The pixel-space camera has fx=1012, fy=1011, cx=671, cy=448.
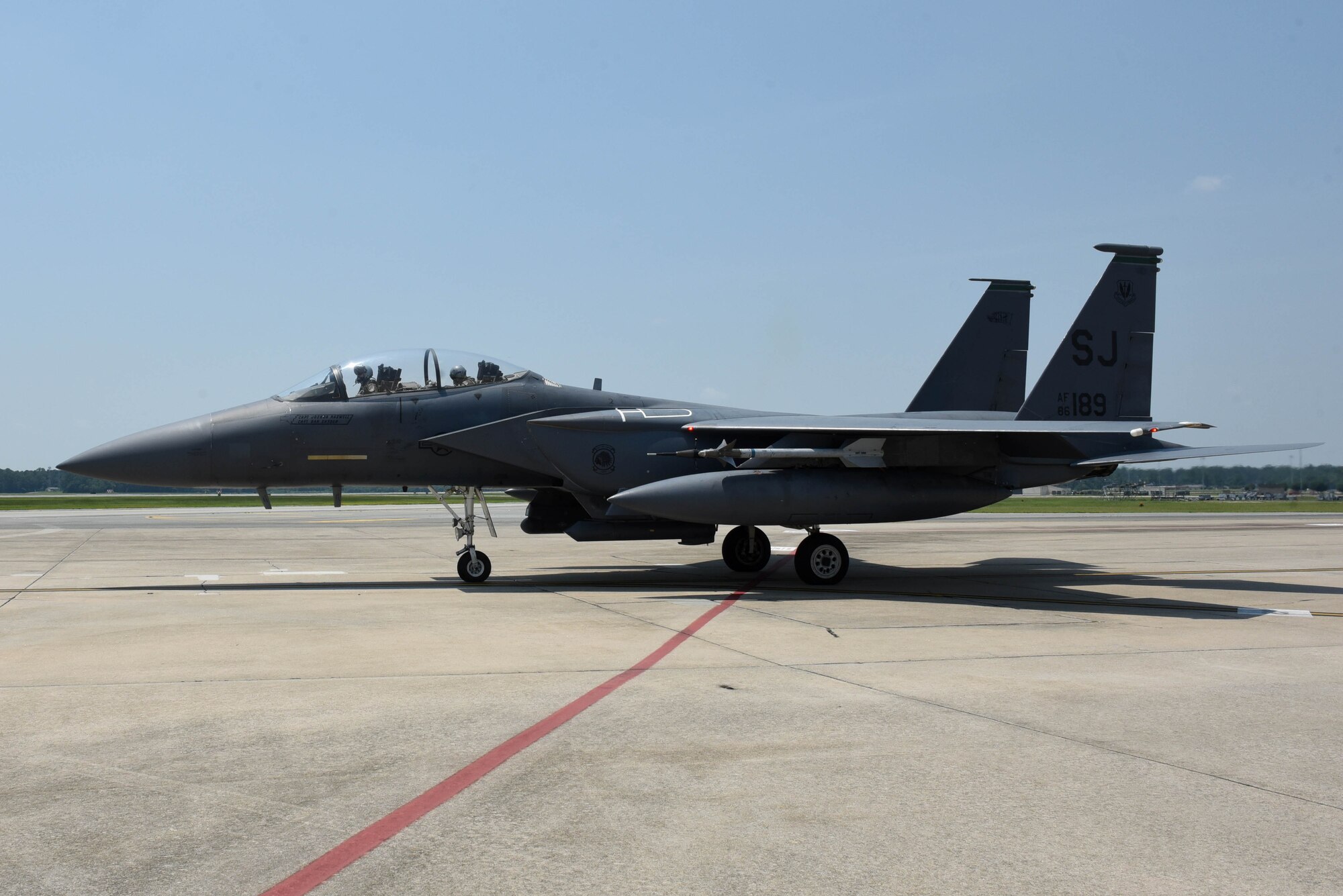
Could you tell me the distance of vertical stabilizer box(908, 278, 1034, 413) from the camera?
17469mm

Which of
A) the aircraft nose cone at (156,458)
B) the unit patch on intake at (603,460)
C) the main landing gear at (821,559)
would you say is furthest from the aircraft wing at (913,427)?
the aircraft nose cone at (156,458)

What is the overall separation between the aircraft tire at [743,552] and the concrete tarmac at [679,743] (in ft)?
11.2

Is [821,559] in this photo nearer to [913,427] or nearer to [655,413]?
[913,427]

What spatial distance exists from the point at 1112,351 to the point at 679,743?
484 inches

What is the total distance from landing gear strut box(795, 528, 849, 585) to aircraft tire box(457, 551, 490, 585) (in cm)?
418

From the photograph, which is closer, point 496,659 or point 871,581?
point 496,659

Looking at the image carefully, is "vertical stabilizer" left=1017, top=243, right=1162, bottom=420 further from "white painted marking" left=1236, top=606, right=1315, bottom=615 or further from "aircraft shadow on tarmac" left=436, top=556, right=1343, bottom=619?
"white painted marking" left=1236, top=606, right=1315, bottom=615

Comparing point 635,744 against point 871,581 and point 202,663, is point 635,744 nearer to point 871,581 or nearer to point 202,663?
point 202,663

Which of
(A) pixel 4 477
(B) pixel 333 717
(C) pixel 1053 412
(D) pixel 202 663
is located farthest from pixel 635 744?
(A) pixel 4 477

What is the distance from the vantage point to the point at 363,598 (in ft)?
38.1

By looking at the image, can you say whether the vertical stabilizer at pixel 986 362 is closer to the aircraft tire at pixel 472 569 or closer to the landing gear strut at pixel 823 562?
the landing gear strut at pixel 823 562

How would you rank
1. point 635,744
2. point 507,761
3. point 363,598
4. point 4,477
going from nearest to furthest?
1. point 507,761
2. point 635,744
3. point 363,598
4. point 4,477

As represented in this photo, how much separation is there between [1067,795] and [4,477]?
165 m

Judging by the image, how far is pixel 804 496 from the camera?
13.0 meters
